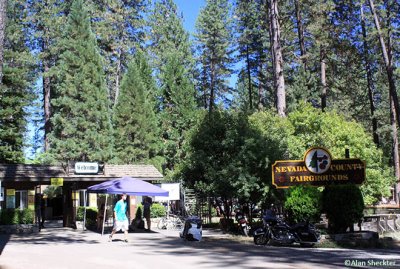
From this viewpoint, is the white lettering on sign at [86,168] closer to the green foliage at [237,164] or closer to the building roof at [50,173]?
the building roof at [50,173]

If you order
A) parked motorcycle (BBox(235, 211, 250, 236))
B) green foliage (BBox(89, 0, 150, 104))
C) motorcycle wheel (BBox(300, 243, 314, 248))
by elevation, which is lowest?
motorcycle wheel (BBox(300, 243, 314, 248))

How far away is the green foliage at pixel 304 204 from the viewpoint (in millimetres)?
16281

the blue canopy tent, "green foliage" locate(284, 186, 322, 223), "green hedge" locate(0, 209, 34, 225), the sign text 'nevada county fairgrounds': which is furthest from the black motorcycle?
"green hedge" locate(0, 209, 34, 225)

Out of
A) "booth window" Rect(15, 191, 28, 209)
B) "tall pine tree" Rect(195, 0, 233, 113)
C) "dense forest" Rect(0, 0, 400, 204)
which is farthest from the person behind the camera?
"tall pine tree" Rect(195, 0, 233, 113)

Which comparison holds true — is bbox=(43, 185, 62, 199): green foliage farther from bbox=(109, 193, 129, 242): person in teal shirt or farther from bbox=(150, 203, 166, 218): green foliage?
bbox=(109, 193, 129, 242): person in teal shirt

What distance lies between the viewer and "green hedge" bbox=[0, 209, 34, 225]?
20.7m

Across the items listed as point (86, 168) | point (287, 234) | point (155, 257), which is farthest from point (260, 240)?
point (86, 168)

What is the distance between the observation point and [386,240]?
16.4m

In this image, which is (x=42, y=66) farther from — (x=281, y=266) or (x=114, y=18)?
(x=281, y=266)

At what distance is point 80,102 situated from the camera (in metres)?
34.7

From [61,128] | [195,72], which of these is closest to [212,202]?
[61,128]

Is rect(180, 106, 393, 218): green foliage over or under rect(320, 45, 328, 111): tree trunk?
under

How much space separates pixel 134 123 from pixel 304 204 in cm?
2454

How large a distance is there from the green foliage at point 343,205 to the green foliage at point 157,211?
15.8 meters
